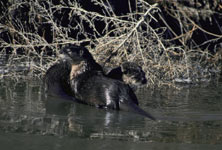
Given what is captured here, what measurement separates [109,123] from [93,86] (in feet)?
2.90

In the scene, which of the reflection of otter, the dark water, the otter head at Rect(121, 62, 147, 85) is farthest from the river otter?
the otter head at Rect(121, 62, 147, 85)

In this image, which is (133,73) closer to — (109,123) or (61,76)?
(61,76)

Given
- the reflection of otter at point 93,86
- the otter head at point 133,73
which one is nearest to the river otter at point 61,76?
the reflection of otter at point 93,86

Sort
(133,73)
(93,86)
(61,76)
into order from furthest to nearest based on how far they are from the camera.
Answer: (61,76) → (133,73) → (93,86)

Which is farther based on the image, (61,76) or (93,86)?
(61,76)

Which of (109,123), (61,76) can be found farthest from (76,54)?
(109,123)

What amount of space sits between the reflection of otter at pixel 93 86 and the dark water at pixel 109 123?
101mm

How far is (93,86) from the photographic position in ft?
19.0

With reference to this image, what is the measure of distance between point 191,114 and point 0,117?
1874 millimetres

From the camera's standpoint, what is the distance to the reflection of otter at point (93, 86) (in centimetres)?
560

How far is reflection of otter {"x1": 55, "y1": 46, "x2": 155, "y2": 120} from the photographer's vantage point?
560 cm

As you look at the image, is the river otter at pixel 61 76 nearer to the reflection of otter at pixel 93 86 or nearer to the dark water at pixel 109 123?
the reflection of otter at pixel 93 86

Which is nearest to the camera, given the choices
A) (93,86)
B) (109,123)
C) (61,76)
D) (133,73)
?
(109,123)

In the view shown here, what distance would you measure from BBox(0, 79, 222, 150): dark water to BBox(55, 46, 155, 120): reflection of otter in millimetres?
101
